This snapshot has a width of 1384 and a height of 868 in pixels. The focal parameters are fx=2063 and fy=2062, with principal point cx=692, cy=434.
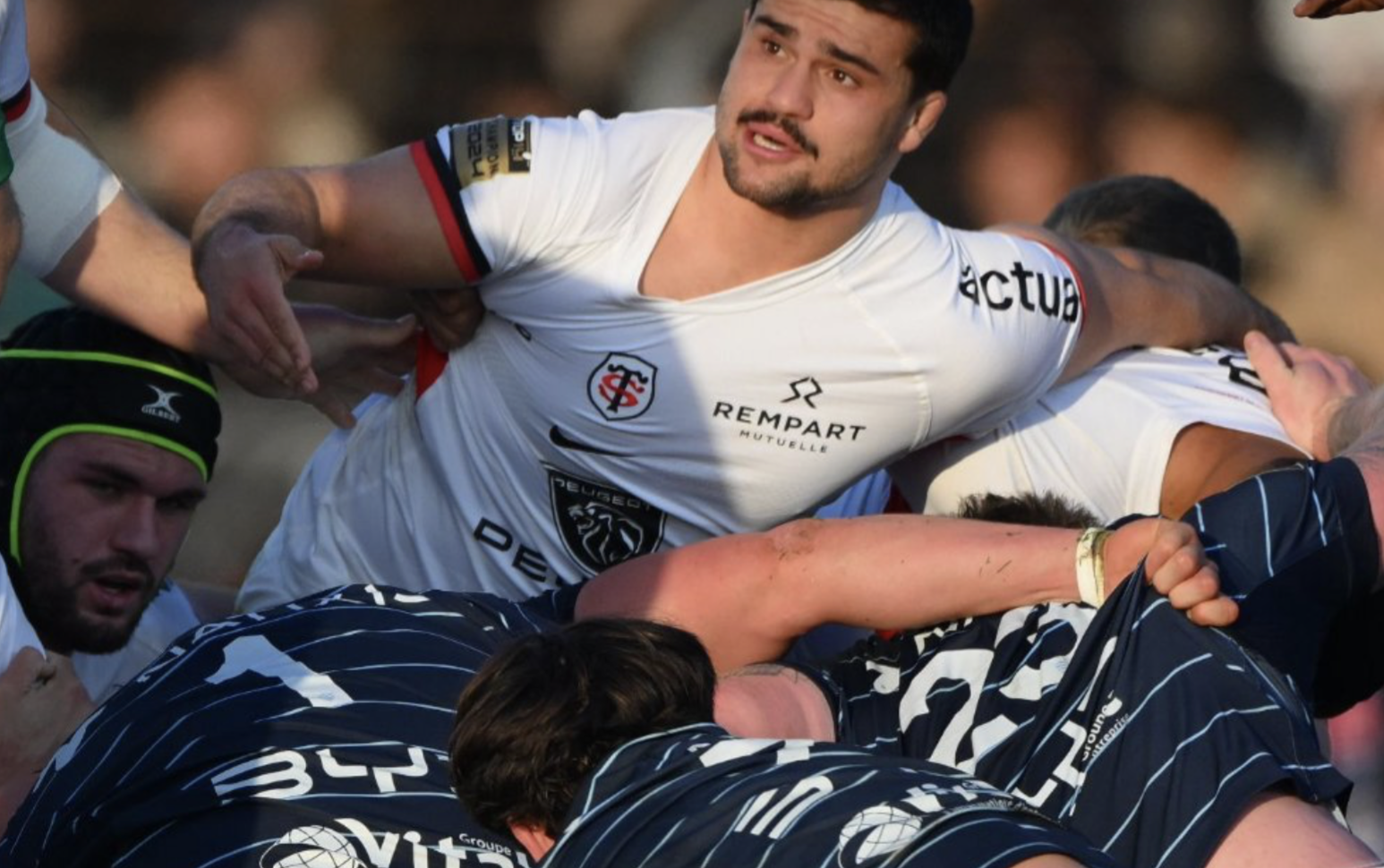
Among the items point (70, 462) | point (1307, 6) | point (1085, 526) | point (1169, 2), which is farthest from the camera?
point (1169, 2)

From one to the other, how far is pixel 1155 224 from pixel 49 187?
7.42 ft

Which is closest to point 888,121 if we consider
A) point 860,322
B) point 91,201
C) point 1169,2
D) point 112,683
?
point 860,322

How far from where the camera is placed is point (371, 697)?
8.30 ft

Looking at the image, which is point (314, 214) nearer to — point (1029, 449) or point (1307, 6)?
point (1029, 449)

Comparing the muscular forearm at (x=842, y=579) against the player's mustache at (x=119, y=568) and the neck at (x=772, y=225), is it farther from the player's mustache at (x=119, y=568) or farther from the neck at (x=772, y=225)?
the player's mustache at (x=119, y=568)

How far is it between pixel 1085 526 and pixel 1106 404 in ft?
2.32

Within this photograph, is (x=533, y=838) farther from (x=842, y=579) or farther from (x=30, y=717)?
(x=30, y=717)

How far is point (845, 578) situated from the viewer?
3006 millimetres

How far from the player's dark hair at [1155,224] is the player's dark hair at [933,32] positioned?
800mm

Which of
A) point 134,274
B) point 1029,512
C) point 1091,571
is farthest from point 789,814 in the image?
point 134,274

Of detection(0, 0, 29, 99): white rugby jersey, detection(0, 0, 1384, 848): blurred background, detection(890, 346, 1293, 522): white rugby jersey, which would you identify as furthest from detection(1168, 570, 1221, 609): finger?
detection(0, 0, 1384, 848): blurred background

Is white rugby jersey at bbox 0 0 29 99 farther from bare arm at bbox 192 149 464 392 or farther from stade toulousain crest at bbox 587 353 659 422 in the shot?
stade toulousain crest at bbox 587 353 659 422

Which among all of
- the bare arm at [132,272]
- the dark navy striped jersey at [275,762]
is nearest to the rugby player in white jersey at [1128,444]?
the bare arm at [132,272]

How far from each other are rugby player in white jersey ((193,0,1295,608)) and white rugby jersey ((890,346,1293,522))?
97 mm
